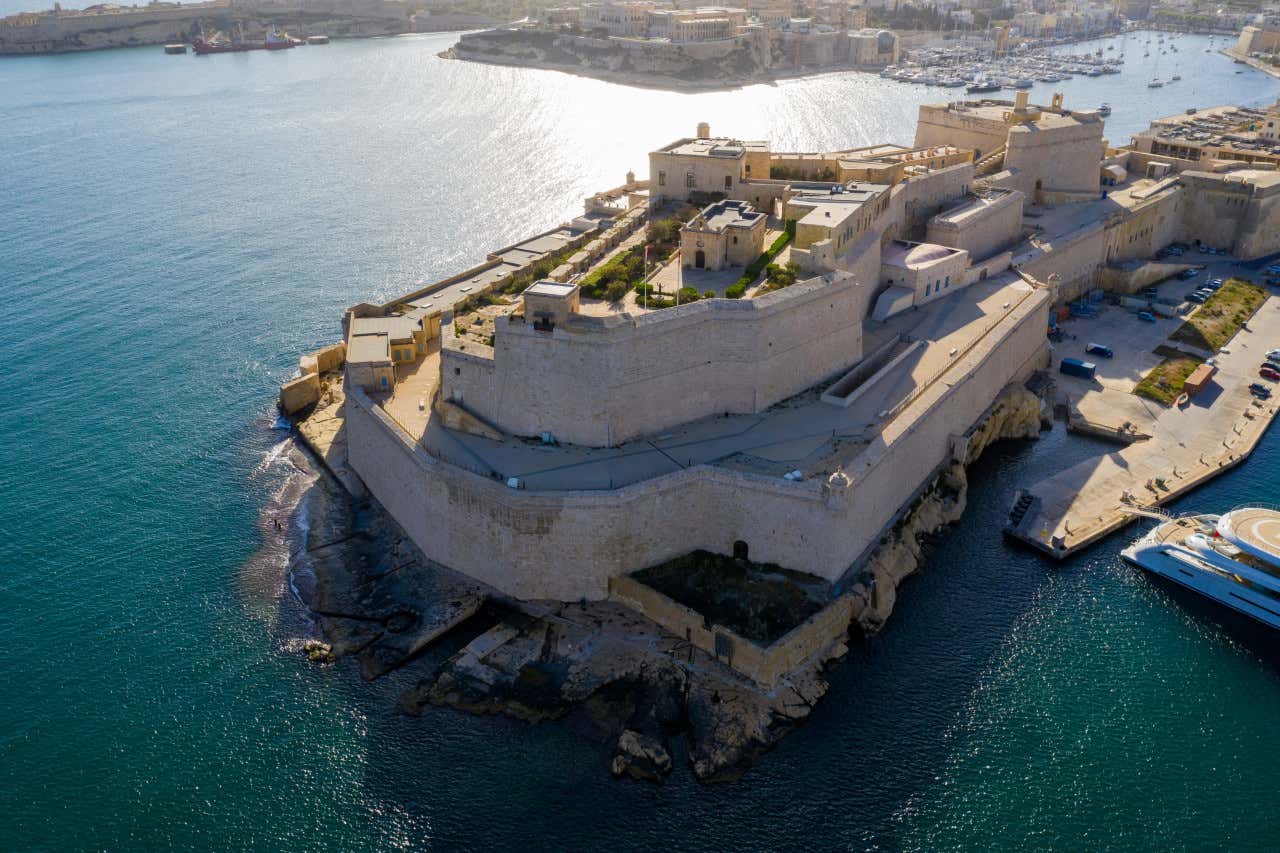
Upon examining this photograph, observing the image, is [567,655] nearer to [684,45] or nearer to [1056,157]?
[1056,157]

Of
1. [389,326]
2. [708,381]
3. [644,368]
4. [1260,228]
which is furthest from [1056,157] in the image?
[389,326]

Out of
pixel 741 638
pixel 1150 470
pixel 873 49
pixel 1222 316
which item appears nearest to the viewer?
pixel 741 638

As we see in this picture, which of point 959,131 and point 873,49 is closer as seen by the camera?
point 959,131

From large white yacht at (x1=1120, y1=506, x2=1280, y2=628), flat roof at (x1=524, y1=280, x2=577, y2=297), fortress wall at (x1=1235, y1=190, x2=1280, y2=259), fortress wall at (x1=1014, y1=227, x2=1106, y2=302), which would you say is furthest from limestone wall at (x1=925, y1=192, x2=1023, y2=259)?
flat roof at (x1=524, y1=280, x2=577, y2=297)

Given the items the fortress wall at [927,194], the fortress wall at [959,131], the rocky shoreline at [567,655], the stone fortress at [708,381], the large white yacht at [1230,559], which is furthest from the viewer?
the fortress wall at [959,131]

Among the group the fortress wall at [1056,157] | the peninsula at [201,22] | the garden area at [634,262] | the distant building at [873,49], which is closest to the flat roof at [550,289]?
the garden area at [634,262]

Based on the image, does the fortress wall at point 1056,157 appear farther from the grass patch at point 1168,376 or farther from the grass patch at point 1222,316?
the grass patch at point 1168,376
